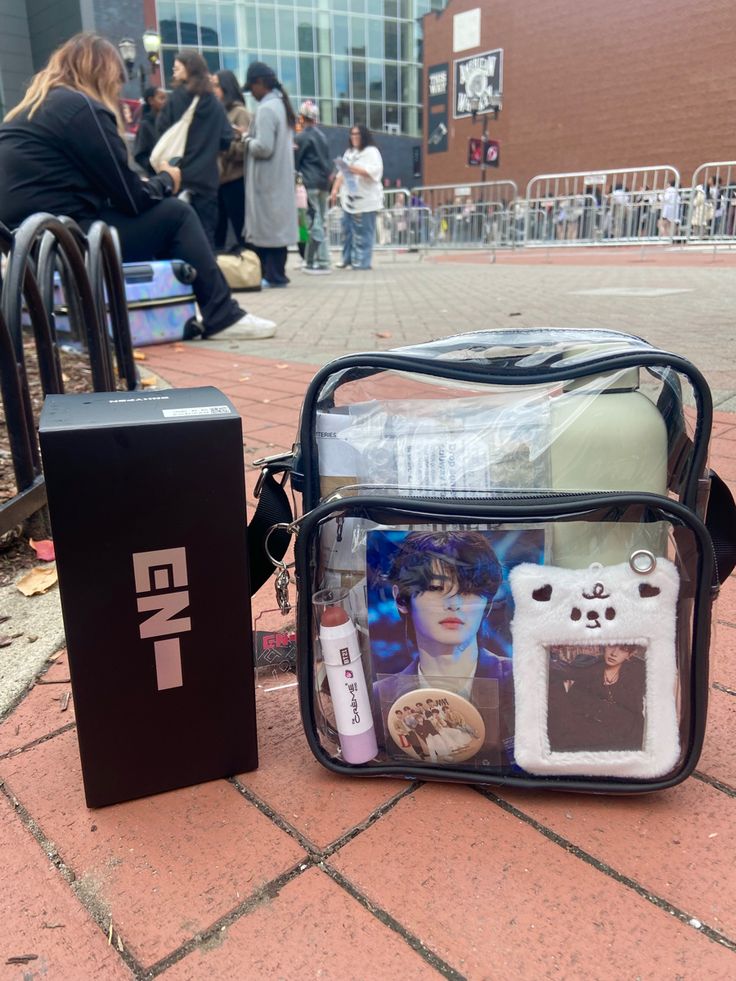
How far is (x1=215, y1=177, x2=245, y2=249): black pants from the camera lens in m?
7.94

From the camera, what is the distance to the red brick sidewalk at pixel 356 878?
92 cm

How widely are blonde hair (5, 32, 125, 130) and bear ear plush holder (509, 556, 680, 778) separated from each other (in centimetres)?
416

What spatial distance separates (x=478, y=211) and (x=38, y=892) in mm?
18813

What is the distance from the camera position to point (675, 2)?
23.7 metres

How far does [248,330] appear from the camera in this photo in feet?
17.3

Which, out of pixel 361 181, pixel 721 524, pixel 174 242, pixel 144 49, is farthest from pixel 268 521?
pixel 144 49

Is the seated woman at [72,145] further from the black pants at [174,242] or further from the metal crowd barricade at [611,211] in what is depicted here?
the metal crowd barricade at [611,211]

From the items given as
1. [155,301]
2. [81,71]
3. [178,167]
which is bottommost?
[155,301]

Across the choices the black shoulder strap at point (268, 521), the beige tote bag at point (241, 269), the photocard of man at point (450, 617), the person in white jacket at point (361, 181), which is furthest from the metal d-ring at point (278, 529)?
the person in white jacket at point (361, 181)

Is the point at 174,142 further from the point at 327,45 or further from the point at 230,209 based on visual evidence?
the point at 327,45

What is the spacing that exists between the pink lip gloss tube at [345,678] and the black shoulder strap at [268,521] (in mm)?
120

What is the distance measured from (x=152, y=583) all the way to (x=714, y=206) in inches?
598

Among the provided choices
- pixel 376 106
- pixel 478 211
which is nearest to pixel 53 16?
pixel 478 211

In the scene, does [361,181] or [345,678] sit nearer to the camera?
[345,678]
